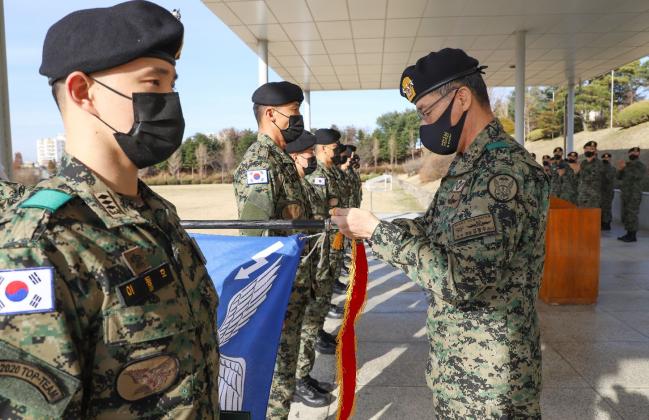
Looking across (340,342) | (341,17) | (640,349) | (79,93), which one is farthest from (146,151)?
(341,17)

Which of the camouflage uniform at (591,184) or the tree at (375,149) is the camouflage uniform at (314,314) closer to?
the camouflage uniform at (591,184)

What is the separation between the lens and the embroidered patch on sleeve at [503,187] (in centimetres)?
157

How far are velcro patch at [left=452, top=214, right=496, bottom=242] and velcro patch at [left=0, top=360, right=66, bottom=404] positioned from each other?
1.24 m

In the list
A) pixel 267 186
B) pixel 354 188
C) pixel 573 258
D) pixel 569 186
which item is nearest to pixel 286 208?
pixel 267 186

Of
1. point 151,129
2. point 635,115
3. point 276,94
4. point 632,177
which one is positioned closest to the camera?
point 151,129

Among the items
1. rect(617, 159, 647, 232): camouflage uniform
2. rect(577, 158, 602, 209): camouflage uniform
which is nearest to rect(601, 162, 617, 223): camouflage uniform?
rect(577, 158, 602, 209): camouflage uniform

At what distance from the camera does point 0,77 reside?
2.83 meters

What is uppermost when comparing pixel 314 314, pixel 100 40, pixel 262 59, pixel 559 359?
pixel 262 59

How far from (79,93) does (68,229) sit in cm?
33

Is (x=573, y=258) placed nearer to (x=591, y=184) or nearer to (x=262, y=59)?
(x=262, y=59)

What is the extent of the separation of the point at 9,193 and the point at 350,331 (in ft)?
5.34

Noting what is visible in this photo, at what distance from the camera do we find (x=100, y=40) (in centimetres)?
101

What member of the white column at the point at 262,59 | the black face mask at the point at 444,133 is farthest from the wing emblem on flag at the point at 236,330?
the white column at the point at 262,59

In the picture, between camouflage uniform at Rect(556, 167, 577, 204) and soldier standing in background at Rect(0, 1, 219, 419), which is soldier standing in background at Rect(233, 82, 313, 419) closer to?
soldier standing in background at Rect(0, 1, 219, 419)
